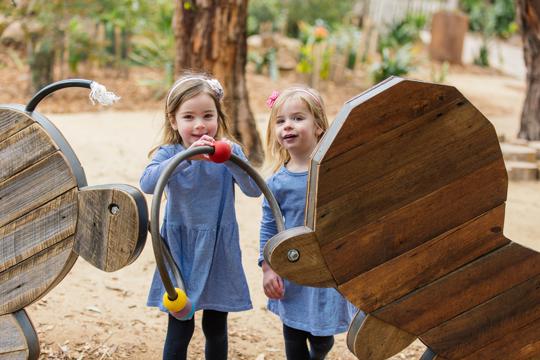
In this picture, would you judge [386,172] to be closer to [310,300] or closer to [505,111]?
[310,300]

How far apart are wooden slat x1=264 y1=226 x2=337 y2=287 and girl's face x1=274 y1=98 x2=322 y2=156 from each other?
0.56 meters

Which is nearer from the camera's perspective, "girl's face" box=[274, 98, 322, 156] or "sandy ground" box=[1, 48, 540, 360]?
"girl's face" box=[274, 98, 322, 156]

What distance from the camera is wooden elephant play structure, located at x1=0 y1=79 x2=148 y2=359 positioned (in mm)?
2273

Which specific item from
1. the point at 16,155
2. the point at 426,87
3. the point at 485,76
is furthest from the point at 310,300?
the point at 485,76

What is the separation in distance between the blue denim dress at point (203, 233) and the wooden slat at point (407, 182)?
1.90ft

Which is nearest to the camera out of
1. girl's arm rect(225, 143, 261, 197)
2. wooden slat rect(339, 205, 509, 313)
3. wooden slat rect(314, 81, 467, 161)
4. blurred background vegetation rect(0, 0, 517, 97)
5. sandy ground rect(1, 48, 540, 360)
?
wooden slat rect(314, 81, 467, 161)

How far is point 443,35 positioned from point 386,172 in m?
16.4

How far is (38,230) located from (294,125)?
962mm

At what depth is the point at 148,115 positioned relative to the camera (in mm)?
9719

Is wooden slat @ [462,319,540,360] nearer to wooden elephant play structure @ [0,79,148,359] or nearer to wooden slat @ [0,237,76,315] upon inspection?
wooden elephant play structure @ [0,79,148,359]

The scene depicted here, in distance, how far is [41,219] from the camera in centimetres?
239

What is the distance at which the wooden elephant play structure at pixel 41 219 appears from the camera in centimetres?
227

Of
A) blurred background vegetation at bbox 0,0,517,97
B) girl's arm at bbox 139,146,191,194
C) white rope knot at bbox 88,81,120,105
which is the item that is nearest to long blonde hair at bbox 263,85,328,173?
girl's arm at bbox 139,146,191,194

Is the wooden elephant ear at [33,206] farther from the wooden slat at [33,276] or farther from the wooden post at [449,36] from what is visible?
the wooden post at [449,36]
